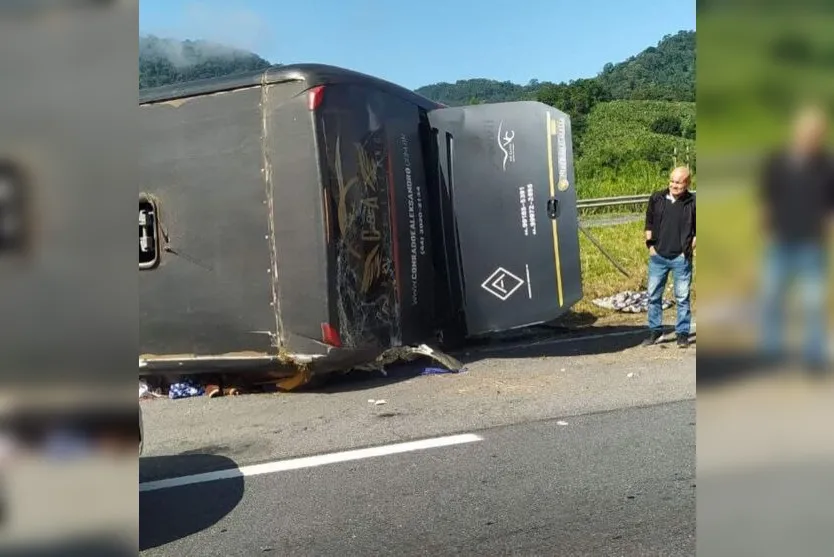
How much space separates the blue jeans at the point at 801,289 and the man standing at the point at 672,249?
5.67m

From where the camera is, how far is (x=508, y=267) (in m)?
6.12

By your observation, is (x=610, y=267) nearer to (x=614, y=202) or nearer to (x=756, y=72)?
(x=614, y=202)

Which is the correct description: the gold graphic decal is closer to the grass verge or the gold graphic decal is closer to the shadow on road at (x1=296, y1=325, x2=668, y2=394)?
the shadow on road at (x1=296, y1=325, x2=668, y2=394)

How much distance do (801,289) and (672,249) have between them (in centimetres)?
605

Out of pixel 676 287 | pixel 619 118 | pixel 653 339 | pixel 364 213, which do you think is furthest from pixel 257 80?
pixel 619 118

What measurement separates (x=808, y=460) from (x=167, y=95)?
5067mm

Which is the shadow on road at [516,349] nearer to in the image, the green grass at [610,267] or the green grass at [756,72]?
the green grass at [610,267]

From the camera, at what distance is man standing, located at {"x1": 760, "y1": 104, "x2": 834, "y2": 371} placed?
0.87m

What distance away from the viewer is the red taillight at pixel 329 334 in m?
5.07

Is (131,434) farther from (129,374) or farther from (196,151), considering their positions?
(196,151)

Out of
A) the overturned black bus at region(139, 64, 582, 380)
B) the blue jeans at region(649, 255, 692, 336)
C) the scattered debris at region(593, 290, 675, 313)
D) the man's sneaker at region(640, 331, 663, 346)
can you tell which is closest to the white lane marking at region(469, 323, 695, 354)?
the man's sneaker at region(640, 331, 663, 346)

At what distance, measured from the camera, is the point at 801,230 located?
0.89m

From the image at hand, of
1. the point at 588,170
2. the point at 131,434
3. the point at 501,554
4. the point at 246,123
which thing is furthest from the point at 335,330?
the point at 588,170

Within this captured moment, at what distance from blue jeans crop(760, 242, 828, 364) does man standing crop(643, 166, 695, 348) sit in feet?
18.6
